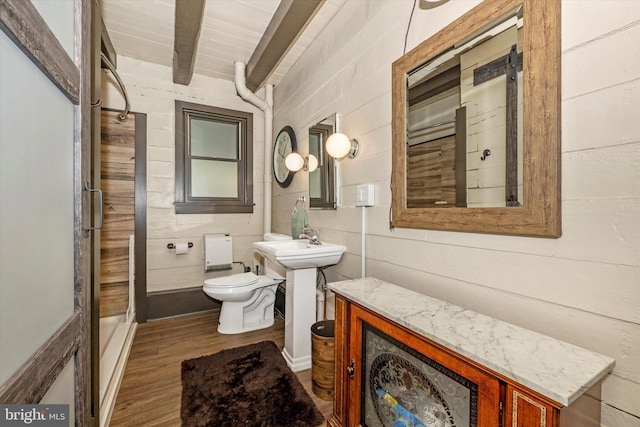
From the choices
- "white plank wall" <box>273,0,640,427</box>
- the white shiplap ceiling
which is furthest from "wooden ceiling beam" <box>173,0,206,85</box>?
"white plank wall" <box>273,0,640,427</box>

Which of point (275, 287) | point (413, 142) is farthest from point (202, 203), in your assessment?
point (413, 142)

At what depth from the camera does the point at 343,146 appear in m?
1.99

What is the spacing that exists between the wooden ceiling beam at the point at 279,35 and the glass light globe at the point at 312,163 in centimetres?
94

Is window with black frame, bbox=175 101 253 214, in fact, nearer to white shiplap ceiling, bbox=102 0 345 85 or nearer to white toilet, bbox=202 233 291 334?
white shiplap ceiling, bbox=102 0 345 85

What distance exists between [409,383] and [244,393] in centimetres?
117

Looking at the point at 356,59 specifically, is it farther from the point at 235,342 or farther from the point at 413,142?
the point at 235,342

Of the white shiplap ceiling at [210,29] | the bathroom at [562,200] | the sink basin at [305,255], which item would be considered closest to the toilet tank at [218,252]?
the bathroom at [562,200]

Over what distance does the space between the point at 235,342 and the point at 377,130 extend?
6.85 feet

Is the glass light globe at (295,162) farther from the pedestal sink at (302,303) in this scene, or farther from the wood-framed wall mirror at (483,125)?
the wood-framed wall mirror at (483,125)

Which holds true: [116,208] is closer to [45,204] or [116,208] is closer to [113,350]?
[113,350]

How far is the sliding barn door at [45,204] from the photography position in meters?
0.62

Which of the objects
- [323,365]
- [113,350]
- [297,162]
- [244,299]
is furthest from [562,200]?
[113,350]

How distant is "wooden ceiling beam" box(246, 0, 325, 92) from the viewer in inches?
77.3

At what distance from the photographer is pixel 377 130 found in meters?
1.80
